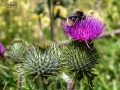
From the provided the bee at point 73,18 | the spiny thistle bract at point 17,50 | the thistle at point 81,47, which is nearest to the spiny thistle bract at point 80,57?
the thistle at point 81,47

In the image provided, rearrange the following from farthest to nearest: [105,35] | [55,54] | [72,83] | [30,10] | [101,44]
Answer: [30,10] < [101,44] < [105,35] < [55,54] < [72,83]

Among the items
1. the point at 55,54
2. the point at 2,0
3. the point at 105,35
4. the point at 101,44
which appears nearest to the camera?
the point at 55,54

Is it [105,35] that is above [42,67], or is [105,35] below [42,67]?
below

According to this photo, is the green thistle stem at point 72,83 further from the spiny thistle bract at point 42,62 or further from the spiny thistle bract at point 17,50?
the spiny thistle bract at point 17,50

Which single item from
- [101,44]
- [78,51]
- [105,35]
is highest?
[78,51]

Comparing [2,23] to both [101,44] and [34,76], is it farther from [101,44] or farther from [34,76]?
[34,76]

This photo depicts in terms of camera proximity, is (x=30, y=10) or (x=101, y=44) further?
(x=30, y=10)

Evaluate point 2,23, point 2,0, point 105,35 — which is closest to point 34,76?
point 2,0

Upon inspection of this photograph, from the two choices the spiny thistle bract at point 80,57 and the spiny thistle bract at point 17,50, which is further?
the spiny thistle bract at point 17,50
